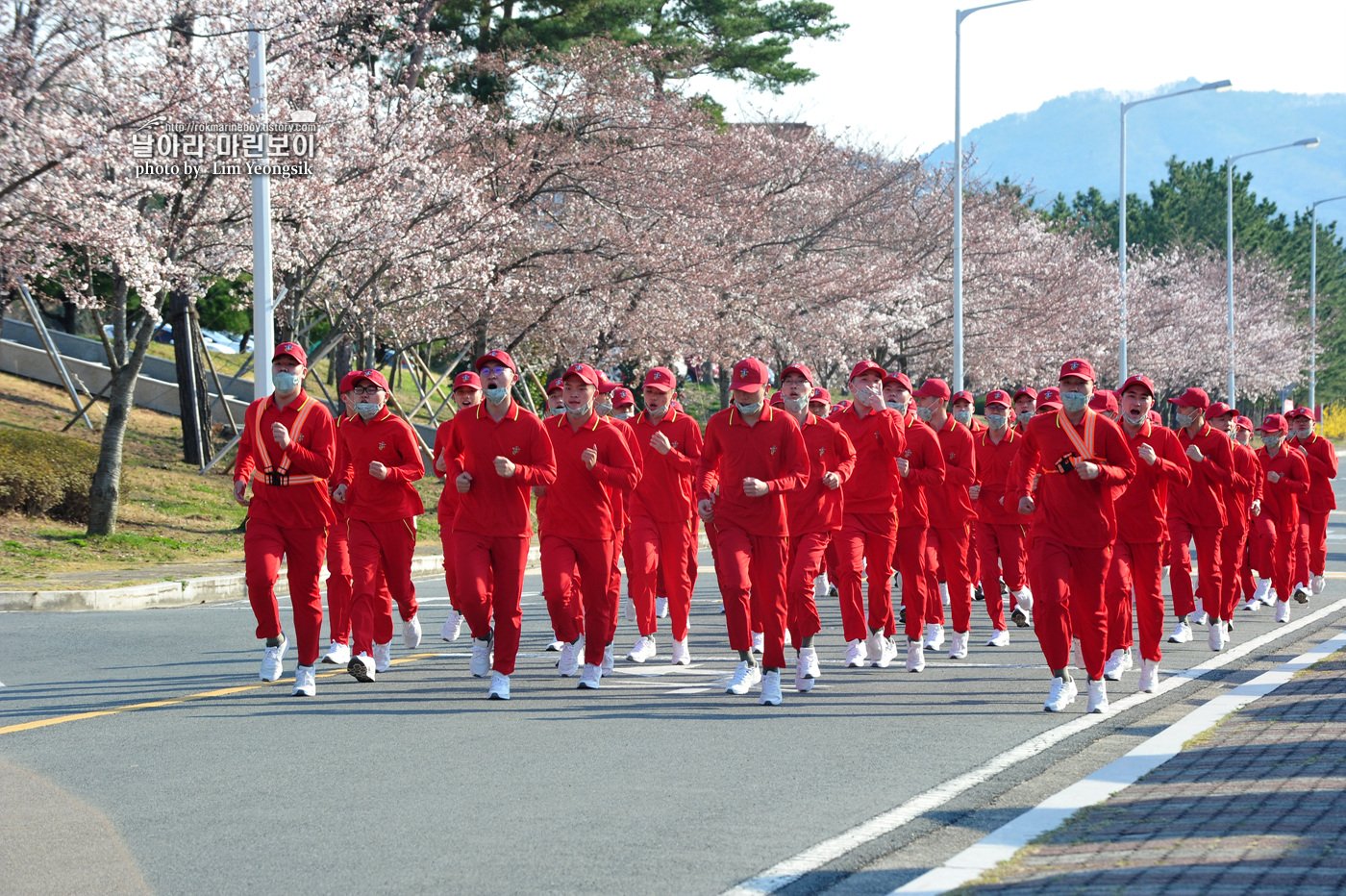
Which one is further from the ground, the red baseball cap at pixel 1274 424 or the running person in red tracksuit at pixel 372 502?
the red baseball cap at pixel 1274 424

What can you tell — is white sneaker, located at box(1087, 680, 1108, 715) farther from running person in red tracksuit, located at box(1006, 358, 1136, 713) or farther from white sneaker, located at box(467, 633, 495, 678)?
white sneaker, located at box(467, 633, 495, 678)

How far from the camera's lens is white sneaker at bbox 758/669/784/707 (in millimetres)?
8766

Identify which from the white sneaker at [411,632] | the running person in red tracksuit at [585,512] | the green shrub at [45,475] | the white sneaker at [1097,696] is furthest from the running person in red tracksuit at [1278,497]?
the green shrub at [45,475]

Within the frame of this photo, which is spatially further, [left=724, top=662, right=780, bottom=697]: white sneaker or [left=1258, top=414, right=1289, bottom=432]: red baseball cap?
[left=1258, top=414, right=1289, bottom=432]: red baseball cap

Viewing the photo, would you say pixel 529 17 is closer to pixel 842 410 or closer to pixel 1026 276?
pixel 1026 276

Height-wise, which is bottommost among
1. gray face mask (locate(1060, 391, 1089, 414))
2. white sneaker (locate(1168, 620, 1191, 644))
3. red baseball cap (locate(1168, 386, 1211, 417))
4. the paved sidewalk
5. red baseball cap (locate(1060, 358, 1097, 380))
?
white sneaker (locate(1168, 620, 1191, 644))

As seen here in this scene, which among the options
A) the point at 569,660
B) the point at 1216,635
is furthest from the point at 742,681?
the point at 1216,635

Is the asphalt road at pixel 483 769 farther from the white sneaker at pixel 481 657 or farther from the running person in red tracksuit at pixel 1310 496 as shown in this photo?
the running person in red tracksuit at pixel 1310 496

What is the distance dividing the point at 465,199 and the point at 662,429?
11.3 m

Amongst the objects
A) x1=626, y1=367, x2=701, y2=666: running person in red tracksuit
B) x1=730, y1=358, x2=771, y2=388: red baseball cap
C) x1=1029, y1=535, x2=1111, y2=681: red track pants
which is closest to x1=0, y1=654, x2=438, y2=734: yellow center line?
x1=626, y1=367, x2=701, y2=666: running person in red tracksuit

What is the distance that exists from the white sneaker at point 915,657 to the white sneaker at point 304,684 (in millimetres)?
4050

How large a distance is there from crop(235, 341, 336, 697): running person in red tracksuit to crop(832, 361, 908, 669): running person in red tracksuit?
139 inches

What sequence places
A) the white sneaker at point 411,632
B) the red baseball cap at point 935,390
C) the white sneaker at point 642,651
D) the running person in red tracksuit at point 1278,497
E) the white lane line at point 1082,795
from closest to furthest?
the white lane line at point 1082,795 < the white sneaker at point 411,632 < the white sneaker at point 642,651 < the red baseball cap at point 935,390 < the running person in red tracksuit at point 1278,497

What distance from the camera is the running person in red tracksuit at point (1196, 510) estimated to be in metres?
12.0
